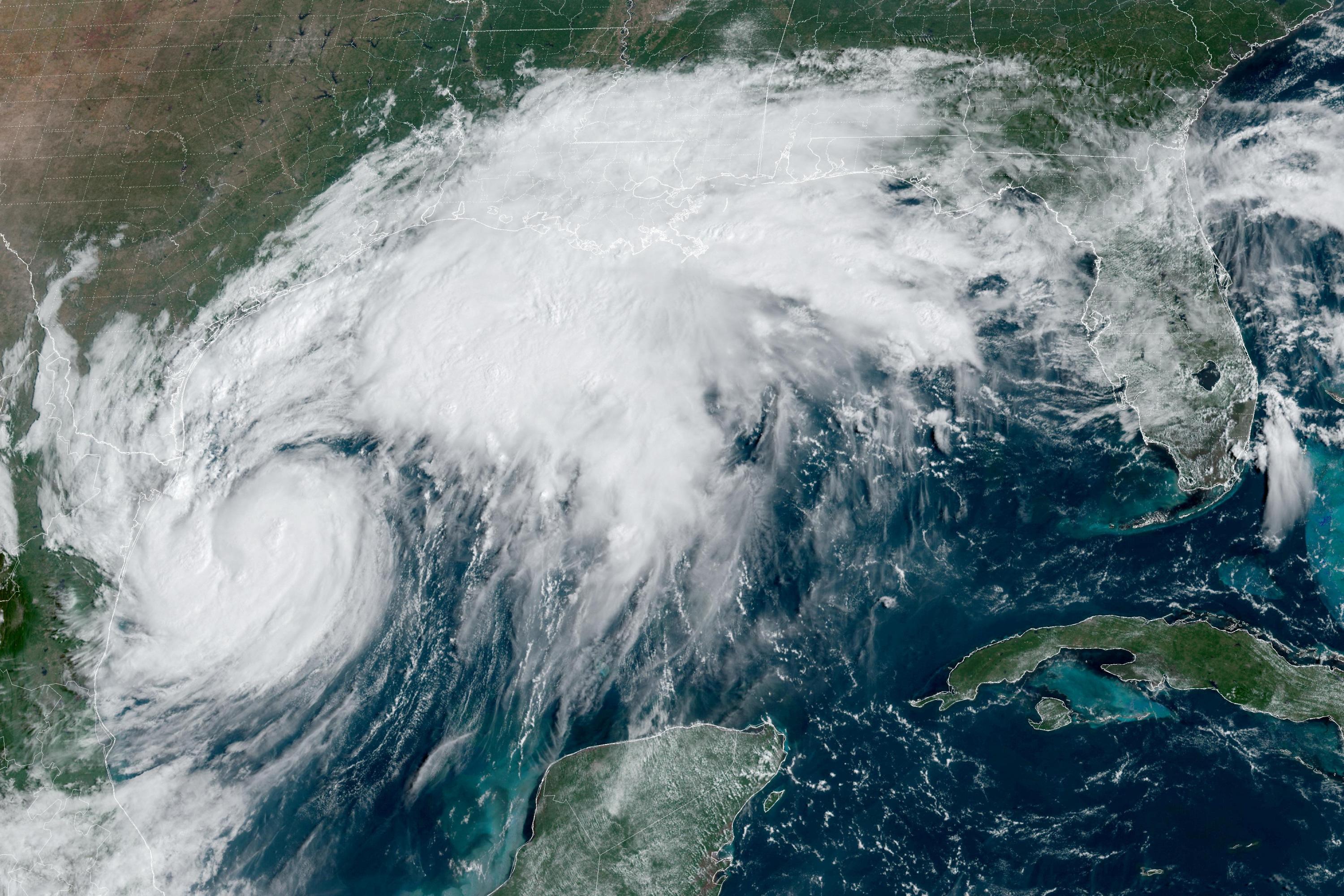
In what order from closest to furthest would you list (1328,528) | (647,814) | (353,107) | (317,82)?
(1328,528), (647,814), (353,107), (317,82)

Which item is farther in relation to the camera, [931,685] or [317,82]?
[317,82]

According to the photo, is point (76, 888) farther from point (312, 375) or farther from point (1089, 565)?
point (1089, 565)

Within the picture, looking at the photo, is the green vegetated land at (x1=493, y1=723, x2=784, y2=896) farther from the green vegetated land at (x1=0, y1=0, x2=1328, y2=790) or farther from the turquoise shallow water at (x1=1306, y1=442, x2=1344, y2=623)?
the turquoise shallow water at (x1=1306, y1=442, x2=1344, y2=623)

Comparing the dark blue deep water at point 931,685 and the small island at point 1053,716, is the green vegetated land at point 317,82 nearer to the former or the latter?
the dark blue deep water at point 931,685

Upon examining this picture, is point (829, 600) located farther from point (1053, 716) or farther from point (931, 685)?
point (1053, 716)

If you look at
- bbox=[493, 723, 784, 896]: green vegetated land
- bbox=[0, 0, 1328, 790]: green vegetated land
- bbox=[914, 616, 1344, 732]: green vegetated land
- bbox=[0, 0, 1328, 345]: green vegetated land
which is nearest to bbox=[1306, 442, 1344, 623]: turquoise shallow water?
bbox=[914, 616, 1344, 732]: green vegetated land

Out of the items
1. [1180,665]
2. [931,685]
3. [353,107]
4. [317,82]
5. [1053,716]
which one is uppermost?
[317,82]

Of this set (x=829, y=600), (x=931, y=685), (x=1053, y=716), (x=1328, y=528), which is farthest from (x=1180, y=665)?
(x=829, y=600)
